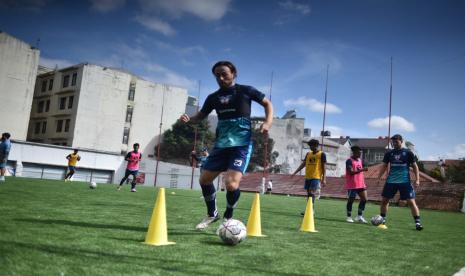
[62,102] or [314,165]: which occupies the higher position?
[62,102]

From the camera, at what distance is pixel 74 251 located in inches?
140

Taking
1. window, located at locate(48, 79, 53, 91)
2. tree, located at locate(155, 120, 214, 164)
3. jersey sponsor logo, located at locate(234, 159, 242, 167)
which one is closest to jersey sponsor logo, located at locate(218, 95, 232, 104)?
jersey sponsor logo, located at locate(234, 159, 242, 167)

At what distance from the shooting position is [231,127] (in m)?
5.61

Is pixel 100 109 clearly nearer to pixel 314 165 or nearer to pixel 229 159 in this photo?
pixel 314 165

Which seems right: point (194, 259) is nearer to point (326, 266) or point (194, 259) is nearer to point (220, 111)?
point (326, 266)

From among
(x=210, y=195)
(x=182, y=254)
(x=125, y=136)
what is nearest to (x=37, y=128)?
(x=125, y=136)

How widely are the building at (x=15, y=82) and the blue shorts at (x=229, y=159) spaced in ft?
145

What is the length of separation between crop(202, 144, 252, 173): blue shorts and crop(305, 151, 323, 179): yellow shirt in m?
5.92

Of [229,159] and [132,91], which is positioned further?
[132,91]

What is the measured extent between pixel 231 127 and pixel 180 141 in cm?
5152

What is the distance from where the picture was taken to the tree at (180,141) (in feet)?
185

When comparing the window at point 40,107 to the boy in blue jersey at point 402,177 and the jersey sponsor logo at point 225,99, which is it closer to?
the boy in blue jersey at point 402,177

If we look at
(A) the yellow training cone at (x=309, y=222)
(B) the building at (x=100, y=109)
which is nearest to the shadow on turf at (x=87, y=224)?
(A) the yellow training cone at (x=309, y=222)

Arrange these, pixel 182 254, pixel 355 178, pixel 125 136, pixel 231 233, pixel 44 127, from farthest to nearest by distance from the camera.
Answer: pixel 125 136 → pixel 44 127 → pixel 355 178 → pixel 231 233 → pixel 182 254
